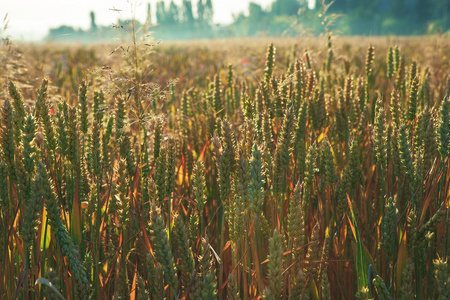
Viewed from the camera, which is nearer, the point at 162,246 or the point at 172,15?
the point at 162,246

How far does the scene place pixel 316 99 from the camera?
187 centimetres

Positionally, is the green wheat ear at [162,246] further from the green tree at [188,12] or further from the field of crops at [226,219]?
the green tree at [188,12]

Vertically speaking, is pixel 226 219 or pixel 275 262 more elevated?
pixel 275 262

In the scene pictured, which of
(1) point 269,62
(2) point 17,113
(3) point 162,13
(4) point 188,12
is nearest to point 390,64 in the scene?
(1) point 269,62

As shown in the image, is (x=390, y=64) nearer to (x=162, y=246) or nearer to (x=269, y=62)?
(x=269, y=62)

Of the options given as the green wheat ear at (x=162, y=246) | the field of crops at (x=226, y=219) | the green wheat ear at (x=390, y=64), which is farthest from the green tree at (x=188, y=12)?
the green wheat ear at (x=162, y=246)

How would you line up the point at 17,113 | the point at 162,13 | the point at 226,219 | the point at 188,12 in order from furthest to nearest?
the point at 162,13 < the point at 188,12 < the point at 226,219 < the point at 17,113

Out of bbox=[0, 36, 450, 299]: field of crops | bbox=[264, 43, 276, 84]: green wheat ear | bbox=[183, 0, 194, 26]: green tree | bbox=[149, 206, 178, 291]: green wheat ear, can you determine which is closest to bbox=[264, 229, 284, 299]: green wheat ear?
bbox=[0, 36, 450, 299]: field of crops

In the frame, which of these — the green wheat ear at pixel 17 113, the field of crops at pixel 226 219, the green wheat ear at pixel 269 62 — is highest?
the green wheat ear at pixel 269 62

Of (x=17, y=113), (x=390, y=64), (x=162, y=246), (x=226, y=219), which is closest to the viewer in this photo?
(x=162, y=246)

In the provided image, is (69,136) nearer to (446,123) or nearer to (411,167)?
(411,167)

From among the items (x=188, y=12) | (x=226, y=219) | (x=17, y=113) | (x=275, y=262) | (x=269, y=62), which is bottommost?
(x=226, y=219)

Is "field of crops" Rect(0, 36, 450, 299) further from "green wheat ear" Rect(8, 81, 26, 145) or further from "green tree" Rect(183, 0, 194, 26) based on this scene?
"green tree" Rect(183, 0, 194, 26)

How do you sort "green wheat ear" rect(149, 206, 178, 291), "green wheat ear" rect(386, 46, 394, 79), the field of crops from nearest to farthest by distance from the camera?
"green wheat ear" rect(149, 206, 178, 291), the field of crops, "green wheat ear" rect(386, 46, 394, 79)
